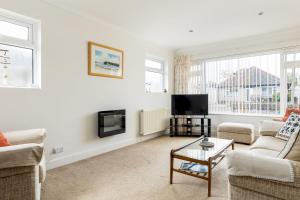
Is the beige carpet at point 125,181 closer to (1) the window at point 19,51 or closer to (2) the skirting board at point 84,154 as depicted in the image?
(2) the skirting board at point 84,154

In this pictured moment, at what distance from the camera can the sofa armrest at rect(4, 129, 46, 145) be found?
6.64ft

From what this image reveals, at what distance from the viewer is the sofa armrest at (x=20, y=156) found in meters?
1.38

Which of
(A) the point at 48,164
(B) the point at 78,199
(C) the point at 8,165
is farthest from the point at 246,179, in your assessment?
(A) the point at 48,164

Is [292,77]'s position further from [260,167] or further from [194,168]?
[260,167]

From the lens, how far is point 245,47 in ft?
15.3

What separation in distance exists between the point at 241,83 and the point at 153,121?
2551mm

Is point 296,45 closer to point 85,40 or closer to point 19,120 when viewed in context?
point 85,40

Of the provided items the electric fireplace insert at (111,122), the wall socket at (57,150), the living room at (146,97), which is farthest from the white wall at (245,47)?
the wall socket at (57,150)

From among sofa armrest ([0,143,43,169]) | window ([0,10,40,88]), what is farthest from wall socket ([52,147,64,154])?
sofa armrest ([0,143,43,169])

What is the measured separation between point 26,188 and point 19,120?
1310 mm

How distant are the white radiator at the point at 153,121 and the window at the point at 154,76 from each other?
2.07 ft

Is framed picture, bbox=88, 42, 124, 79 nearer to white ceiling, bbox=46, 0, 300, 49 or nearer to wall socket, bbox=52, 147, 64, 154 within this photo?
white ceiling, bbox=46, 0, 300, 49

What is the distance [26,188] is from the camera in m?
1.50

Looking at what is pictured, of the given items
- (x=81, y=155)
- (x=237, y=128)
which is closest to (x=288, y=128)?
(x=237, y=128)
